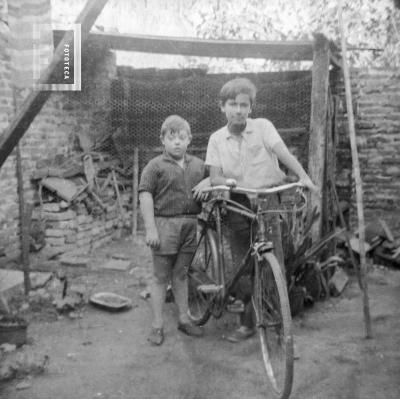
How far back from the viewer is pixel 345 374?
2938 millimetres

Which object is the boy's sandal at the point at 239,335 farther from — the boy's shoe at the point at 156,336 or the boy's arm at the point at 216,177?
the boy's arm at the point at 216,177

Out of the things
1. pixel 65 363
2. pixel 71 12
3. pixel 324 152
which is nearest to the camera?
pixel 65 363

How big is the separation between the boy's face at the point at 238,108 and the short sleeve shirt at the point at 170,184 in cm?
46

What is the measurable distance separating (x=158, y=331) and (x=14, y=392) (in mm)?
1102

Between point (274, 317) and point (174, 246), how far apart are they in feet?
3.07

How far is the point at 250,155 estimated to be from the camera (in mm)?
3281

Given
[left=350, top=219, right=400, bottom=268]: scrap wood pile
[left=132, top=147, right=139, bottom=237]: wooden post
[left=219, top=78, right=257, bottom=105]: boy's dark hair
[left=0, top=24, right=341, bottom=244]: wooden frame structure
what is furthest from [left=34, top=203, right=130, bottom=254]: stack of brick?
[left=219, top=78, right=257, bottom=105]: boy's dark hair

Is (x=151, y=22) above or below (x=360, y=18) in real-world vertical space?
below

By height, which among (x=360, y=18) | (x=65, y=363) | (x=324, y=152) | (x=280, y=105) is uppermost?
(x=360, y=18)

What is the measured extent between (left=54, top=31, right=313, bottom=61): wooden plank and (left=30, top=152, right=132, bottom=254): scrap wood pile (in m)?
1.60

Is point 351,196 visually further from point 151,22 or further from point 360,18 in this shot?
point 151,22

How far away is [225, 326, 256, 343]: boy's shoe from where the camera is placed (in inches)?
139

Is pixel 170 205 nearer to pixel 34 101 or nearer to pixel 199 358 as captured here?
pixel 199 358

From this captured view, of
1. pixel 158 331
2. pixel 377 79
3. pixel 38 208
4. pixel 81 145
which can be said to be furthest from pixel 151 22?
pixel 158 331
